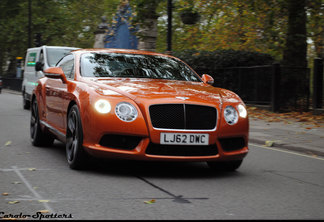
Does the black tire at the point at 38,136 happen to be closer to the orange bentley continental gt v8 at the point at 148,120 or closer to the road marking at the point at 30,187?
the orange bentley continental gt v8 at the point at 148,120

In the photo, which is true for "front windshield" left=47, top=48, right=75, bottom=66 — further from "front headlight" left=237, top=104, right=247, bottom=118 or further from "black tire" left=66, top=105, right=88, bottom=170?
"front headlight" left=237, top=104, right=247, bottom=118

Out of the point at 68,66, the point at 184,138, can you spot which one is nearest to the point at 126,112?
the point at 184,138

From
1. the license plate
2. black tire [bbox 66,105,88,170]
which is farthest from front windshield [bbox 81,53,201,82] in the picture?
the license plate

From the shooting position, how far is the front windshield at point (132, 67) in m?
7.07

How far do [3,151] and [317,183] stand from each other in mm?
4528

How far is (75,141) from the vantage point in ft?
20.9

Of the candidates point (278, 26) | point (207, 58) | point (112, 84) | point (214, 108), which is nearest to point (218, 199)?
point (214, 108)

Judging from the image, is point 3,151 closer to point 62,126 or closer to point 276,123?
point 62,126

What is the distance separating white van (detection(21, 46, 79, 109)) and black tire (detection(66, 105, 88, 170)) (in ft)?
30.1

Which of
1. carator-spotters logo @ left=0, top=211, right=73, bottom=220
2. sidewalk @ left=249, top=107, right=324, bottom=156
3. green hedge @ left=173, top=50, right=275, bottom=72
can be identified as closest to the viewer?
carator-spotters logo @ left=0, top=211, right=73, bottom=220

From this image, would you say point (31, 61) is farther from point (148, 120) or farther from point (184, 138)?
point (184, 138)

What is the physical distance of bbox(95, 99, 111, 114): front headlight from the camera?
19.4 feet

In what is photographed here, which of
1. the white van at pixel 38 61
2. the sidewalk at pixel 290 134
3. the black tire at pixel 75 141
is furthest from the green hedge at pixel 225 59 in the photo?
the black tire at pixel 75 141

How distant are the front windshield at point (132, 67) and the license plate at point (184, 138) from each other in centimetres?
144
